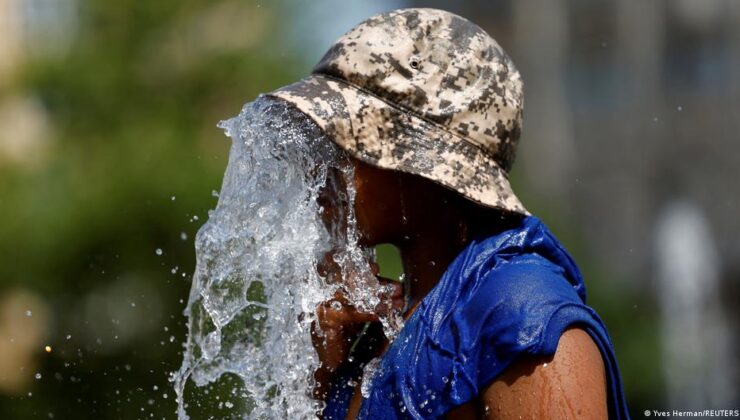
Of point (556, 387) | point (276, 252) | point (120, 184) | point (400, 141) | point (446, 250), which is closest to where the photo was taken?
point (556, 387)

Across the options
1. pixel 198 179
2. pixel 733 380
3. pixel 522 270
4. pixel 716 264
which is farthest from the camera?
pixel 716 264

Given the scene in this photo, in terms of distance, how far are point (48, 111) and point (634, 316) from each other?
6.88 meters

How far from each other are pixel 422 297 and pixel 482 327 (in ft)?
1.32

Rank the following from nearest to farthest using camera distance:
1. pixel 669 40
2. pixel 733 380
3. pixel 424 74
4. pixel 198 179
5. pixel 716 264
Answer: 1. pixel 424 74
2. pixel 198 179
3. pixel 733 380
4. pixel 716 264
5. pixel 669 40

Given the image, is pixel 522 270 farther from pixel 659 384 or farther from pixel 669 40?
pixel 669 40

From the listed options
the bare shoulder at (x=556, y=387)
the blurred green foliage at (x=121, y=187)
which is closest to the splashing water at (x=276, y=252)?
the bare shoulder at (x=556, y=387)

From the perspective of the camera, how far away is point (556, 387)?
2502 millimetres

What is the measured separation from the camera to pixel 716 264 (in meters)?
23.2

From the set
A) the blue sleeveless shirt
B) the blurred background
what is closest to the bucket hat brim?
the blue sleeveless shirt

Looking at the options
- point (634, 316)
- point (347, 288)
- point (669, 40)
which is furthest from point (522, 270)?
point (669, 40)

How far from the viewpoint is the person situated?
101 inches

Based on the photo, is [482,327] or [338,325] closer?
[482,327]

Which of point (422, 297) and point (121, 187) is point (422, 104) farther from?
point (121, 187)

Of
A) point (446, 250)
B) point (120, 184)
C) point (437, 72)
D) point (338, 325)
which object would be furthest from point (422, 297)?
point (120, 184)
